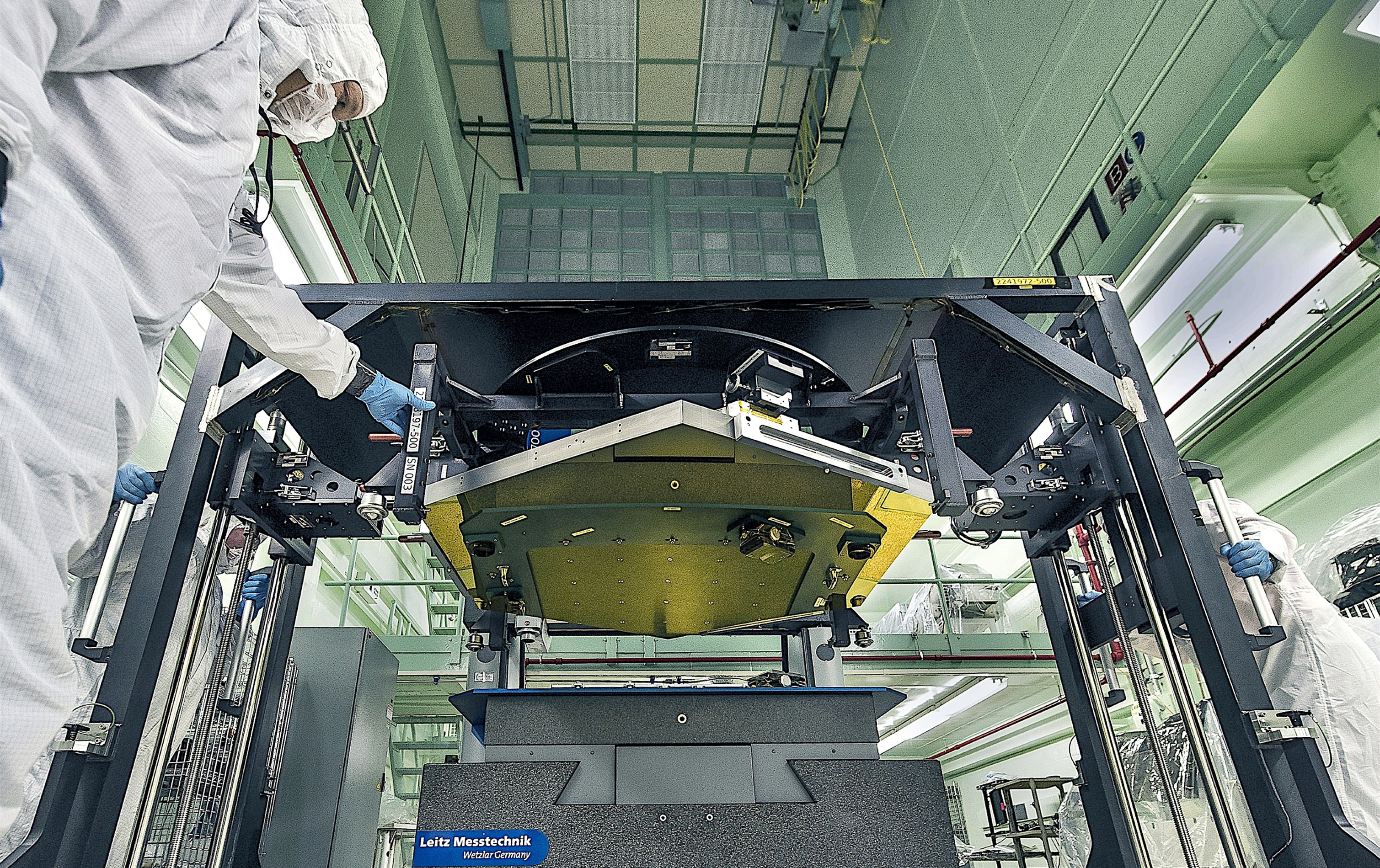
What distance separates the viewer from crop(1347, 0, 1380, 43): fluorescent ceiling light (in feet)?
13.8

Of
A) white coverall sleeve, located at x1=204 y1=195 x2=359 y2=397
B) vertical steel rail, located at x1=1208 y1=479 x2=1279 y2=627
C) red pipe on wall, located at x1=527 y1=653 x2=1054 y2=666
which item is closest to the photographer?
white coverall sleeve, located at x1=204 y1=195 x2=359 y2=397

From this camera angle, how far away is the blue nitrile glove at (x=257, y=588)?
11.1 feet

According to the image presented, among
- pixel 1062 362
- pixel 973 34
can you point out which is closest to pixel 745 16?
pixel 973 34

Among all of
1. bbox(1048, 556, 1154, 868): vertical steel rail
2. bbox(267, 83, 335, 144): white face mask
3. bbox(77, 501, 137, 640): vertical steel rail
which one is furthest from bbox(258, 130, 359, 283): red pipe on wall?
bbox(1048, 556, 1154, 868): vertical steel rail

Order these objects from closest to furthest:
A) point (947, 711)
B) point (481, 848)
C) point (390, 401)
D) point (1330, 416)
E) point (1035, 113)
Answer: point (481, 848)
point (390, 401)
point (1330, 416)
point (1035, 113)
point (947, 711)

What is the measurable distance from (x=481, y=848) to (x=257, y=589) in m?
1.55

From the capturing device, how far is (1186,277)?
5.83 meters

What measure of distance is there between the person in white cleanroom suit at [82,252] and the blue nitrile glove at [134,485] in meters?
1.63

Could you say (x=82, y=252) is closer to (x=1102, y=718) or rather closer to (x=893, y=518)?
(x=893, y=518)

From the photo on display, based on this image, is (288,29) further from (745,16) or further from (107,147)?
(745,16)

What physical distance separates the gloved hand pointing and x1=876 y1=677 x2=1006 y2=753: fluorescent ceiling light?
6182 mm

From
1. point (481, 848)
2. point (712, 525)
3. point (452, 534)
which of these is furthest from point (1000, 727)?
point (452, 534)

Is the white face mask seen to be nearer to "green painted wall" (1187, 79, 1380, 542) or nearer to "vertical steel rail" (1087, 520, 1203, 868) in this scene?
"vertical steel rail" (1087, 520, 1203, 868)

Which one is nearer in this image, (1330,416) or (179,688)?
(179,688)
